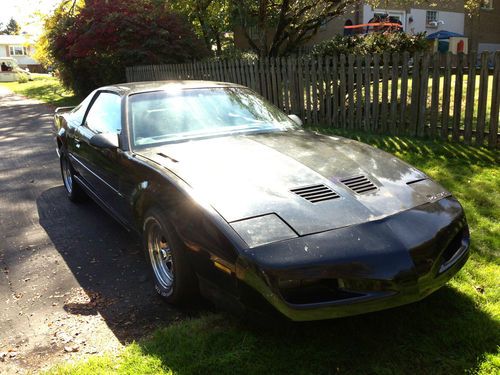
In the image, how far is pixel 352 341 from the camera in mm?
2752

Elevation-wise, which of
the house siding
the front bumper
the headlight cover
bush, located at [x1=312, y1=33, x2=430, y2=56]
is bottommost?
the front bumper

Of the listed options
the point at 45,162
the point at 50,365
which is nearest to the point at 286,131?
the point at 50,365

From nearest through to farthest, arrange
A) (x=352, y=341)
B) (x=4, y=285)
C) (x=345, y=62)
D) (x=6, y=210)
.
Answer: (x=352, y=341) → (x=4, y=285) → (x=6, y=210) → (x=345, y=62)

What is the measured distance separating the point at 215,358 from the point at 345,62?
6.67m

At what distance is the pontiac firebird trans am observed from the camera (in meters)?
2.47

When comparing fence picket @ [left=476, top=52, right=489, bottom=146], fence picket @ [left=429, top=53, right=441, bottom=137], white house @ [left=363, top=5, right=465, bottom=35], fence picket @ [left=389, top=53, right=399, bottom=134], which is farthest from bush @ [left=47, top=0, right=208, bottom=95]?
white house @ [left=363, top=5, right=465, bottom=35]

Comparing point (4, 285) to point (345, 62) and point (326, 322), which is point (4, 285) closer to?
point (326, 322)

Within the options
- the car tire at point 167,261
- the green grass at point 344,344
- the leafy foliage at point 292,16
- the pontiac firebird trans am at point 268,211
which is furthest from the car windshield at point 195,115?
the leafy foliage at point 292,16

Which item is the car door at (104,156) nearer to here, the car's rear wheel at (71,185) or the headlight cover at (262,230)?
the car's rear wheel at (71,185)

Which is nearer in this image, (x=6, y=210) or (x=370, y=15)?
(x=6, y=210)

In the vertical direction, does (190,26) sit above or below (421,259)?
above

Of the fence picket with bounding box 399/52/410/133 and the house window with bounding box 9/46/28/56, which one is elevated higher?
the house window with bounding box 9/46/28/56

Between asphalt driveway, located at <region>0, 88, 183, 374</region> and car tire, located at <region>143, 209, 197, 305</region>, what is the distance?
0.16 m

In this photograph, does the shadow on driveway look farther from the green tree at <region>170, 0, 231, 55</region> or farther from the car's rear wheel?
the green tree at <region>170, 0, 231, 55</region>
